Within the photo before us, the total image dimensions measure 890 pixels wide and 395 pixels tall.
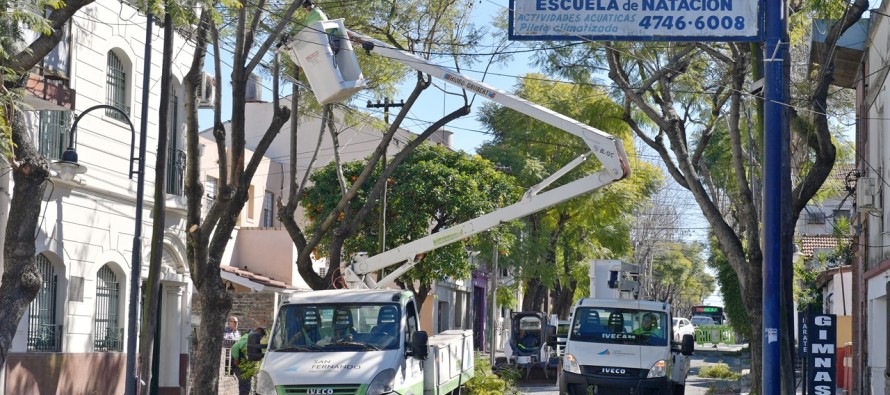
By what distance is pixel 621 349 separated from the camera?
2161 centimetres

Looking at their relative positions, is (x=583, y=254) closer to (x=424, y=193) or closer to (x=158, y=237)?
(x=424, y=193)

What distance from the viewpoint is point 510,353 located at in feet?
120

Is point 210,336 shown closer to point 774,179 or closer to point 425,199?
point 774,179

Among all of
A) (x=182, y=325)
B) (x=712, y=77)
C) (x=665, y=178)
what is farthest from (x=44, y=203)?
(x=665, y=178)

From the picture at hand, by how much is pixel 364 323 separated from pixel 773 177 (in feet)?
18.8

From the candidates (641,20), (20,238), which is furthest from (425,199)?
(20,238)

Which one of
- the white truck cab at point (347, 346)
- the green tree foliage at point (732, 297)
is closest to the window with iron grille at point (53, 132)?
the white truck cab at point (347, 346)

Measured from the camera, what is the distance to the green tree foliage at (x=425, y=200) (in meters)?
31.3

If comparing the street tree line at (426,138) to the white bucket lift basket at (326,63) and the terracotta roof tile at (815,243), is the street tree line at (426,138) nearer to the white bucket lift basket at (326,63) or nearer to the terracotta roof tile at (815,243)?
the white bucket lift basket at (326,63)

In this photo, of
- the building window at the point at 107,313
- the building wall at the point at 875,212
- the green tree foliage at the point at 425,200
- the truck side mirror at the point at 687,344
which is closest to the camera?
the building wall at the point at 875,212

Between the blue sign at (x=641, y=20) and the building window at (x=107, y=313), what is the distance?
10629 mm

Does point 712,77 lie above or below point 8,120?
above

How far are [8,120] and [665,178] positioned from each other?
Answer: 38.3 m

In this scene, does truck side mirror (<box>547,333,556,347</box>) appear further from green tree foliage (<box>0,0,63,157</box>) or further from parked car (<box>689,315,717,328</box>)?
parked car (<box>689,315,717,328</box>)
